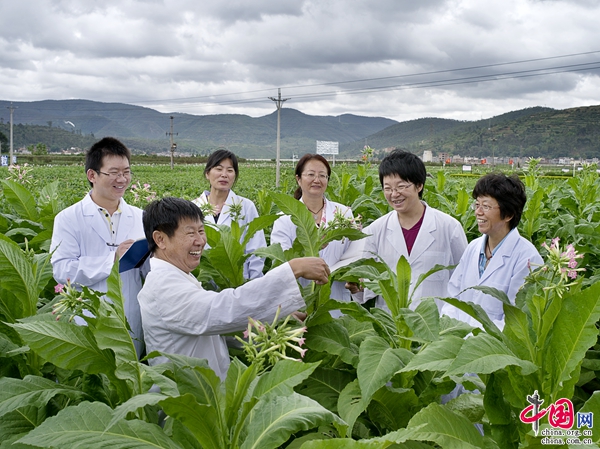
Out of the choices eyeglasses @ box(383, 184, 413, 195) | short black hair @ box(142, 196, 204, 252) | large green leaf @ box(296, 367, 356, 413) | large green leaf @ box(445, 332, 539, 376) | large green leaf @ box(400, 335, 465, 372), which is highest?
eyeglasses @ box(383, 184, 413, 195)

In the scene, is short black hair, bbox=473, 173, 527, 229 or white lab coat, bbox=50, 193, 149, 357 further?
short black hair, bbox=473, 173, 527, 229

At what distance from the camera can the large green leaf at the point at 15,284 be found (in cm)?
244

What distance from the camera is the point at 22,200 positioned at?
18.3 ft

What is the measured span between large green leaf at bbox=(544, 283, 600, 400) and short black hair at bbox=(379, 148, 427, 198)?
2209 mm

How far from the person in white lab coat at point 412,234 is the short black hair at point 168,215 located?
1.62 metres

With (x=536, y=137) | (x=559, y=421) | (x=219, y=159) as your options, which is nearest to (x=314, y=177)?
(x=219, y=159)

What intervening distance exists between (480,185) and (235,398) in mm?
2626

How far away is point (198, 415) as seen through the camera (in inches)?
61.7

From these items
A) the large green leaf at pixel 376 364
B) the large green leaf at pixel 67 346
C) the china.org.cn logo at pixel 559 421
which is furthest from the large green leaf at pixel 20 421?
the china.org.cn logo at pixel 559 421

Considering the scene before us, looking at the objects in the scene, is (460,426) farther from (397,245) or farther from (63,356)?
(397,245)

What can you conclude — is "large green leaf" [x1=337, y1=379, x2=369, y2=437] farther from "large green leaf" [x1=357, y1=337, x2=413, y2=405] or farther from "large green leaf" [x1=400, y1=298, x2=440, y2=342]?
"large green leaf" [x1=400, y1=298, x2=440, y2=342]

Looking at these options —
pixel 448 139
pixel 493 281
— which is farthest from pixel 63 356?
pixel 448 139

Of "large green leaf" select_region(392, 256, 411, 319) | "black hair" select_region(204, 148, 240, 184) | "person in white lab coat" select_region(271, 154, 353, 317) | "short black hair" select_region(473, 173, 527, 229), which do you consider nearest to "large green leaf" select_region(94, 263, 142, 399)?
"large green leaf" select_region(392, 256, 411, 319)

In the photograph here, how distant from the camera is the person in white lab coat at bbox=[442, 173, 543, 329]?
343 centimetres
